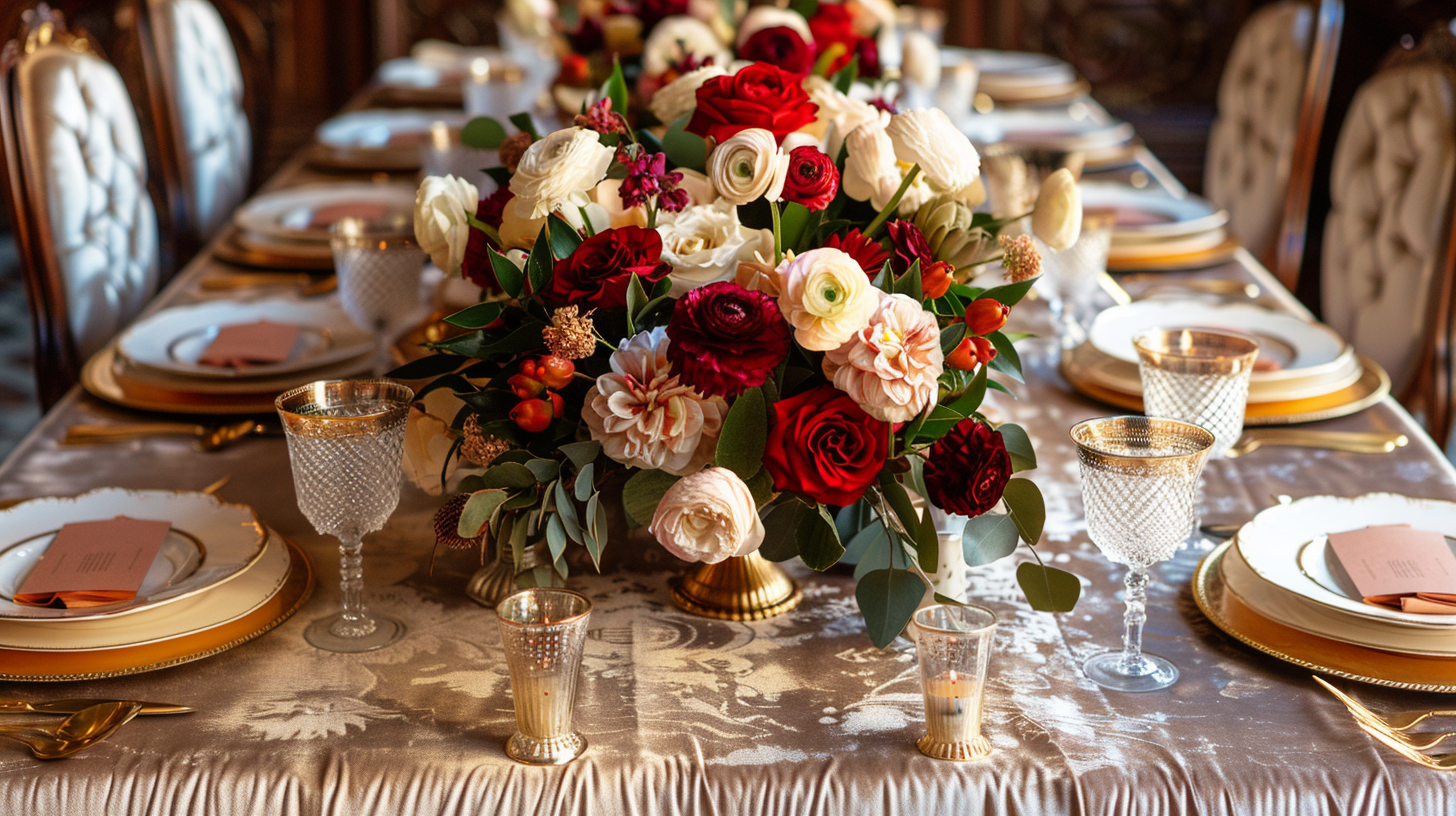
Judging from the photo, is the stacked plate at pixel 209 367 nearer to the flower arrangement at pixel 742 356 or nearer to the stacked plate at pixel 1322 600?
the flower arrangement at pixel 742 356

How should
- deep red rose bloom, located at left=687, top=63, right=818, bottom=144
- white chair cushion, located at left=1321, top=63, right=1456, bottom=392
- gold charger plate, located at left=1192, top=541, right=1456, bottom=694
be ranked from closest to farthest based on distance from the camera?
gold charger plate, located at left=1192, top=541, right=1456, bottom=694 → deep red rose bloom, located at left=687, top=63, right=818, bottom=144 → white chair cushion, located at left=1321, top=63, right=1456, bottom=392

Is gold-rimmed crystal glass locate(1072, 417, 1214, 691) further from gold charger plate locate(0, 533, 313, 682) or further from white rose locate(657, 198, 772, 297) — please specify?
gold charger plate locate(0, 533, 313, 682)

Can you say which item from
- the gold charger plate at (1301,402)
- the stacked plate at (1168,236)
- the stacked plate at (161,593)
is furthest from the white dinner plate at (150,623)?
the stacked plate at (1168,236)

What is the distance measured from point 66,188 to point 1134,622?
1596mm

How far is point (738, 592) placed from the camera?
3.22 feet

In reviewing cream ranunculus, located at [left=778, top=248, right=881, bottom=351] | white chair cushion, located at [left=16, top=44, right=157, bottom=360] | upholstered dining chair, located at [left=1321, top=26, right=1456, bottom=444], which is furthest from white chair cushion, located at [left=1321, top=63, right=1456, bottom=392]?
white chair cushion, located at [left=16, top=44, right=157, bottom=360]

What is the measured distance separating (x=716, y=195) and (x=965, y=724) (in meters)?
0.42

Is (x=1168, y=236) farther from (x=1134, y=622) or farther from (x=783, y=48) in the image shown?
(x=1134, y=622)

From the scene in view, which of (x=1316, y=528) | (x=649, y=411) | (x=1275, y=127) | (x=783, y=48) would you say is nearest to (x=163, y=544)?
(x=649, y=411)

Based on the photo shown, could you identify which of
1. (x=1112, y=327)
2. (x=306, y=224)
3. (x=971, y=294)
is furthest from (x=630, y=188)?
(x=306, y=224)

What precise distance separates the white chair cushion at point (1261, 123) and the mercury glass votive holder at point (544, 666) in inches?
82.0

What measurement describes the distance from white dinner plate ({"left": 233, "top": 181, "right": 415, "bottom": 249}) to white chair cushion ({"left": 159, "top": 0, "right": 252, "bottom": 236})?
1.43ft

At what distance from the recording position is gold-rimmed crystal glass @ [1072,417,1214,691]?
85 cm

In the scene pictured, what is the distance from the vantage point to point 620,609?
99 cm
